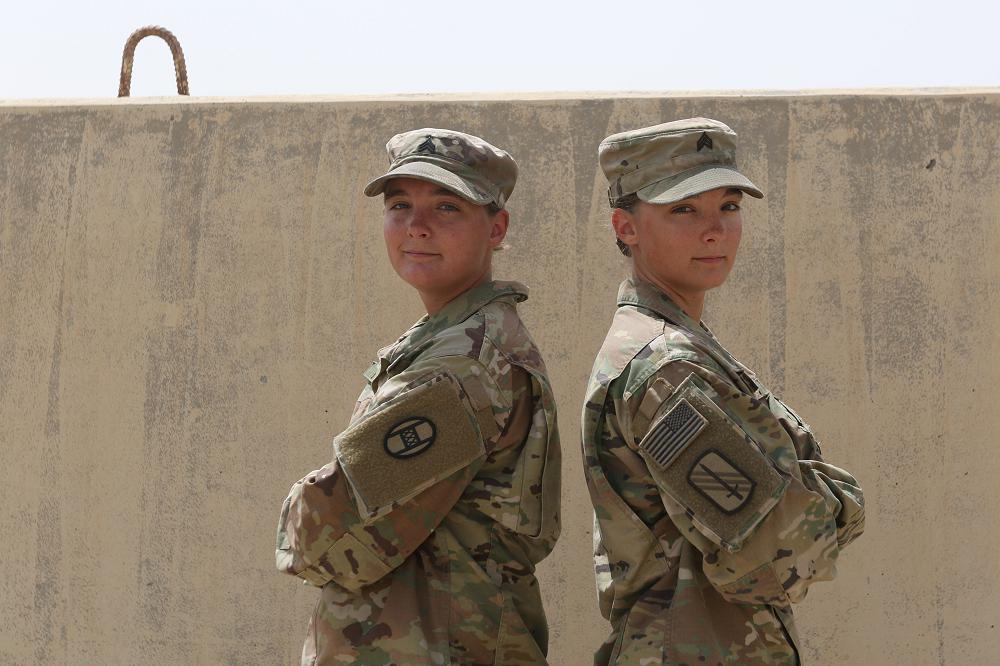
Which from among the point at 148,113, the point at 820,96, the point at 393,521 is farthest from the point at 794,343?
the point at 148,113

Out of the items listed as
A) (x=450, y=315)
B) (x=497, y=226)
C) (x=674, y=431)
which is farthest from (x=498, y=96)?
(x=674, y=431)

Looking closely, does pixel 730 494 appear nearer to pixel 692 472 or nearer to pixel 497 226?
pixel 692 472

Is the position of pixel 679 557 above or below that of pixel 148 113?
A: below

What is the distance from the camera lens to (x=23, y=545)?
3.81m

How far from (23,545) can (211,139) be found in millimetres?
1425

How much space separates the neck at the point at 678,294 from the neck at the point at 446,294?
35 cm

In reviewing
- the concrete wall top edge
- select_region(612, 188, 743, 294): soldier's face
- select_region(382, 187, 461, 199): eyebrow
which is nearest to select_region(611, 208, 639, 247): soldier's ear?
select_region(612, 188, 743, 294): soldier's face

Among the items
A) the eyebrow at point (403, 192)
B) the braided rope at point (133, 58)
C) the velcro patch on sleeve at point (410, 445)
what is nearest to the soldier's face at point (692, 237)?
the eyebrow at point (403, 192)

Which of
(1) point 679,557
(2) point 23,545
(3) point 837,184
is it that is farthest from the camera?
(2) point 23,545

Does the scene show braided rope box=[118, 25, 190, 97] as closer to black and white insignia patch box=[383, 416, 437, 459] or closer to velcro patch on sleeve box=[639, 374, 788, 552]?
black and white insignia patch box=[383, 416, 437, 459]

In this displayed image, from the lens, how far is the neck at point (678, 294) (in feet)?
8.34

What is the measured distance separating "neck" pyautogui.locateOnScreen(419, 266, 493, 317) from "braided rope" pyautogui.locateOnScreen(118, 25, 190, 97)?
70.2 inches

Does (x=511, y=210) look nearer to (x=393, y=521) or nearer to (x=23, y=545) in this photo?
(x=393, y=521)

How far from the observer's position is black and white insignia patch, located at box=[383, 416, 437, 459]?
233cm
